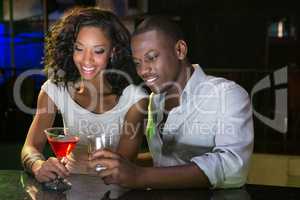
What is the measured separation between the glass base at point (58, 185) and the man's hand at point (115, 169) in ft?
0.52

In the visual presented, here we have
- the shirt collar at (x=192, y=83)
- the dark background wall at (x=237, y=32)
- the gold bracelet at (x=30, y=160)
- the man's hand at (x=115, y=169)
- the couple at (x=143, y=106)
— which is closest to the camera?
the man's hand at (x=115, y=169)

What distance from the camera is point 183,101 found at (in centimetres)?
194

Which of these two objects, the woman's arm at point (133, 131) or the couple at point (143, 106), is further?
the woman's arm at point (133, 131)

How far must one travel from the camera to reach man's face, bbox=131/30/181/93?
6.01 feet

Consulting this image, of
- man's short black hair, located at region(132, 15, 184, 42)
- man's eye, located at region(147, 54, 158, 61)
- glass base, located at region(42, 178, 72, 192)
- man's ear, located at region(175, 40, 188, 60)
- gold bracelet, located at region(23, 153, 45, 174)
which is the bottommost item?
glass base, located at region(42, 178, 72, 192)

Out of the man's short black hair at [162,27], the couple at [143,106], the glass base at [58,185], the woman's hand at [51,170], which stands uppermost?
the man's short black hair at [162,27]

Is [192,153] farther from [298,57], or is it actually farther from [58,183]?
[298,57]

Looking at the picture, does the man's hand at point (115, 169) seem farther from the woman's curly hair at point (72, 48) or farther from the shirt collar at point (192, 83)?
the woman's curly hair at point (72, 48)

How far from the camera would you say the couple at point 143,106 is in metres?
1.62

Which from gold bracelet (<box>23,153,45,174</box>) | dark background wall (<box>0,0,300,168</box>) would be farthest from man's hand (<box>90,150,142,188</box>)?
dark background wall (<box>0,0,300,168</box>)

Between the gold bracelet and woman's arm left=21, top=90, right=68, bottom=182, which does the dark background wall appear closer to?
woman's arm left=21, top=90, right=68, bottom=182

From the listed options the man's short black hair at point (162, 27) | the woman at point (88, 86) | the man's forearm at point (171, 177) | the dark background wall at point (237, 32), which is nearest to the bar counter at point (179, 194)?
the man's forearm at point (171, 177)

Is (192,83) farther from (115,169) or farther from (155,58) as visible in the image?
(115,169)

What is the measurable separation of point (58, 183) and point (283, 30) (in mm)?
5615
